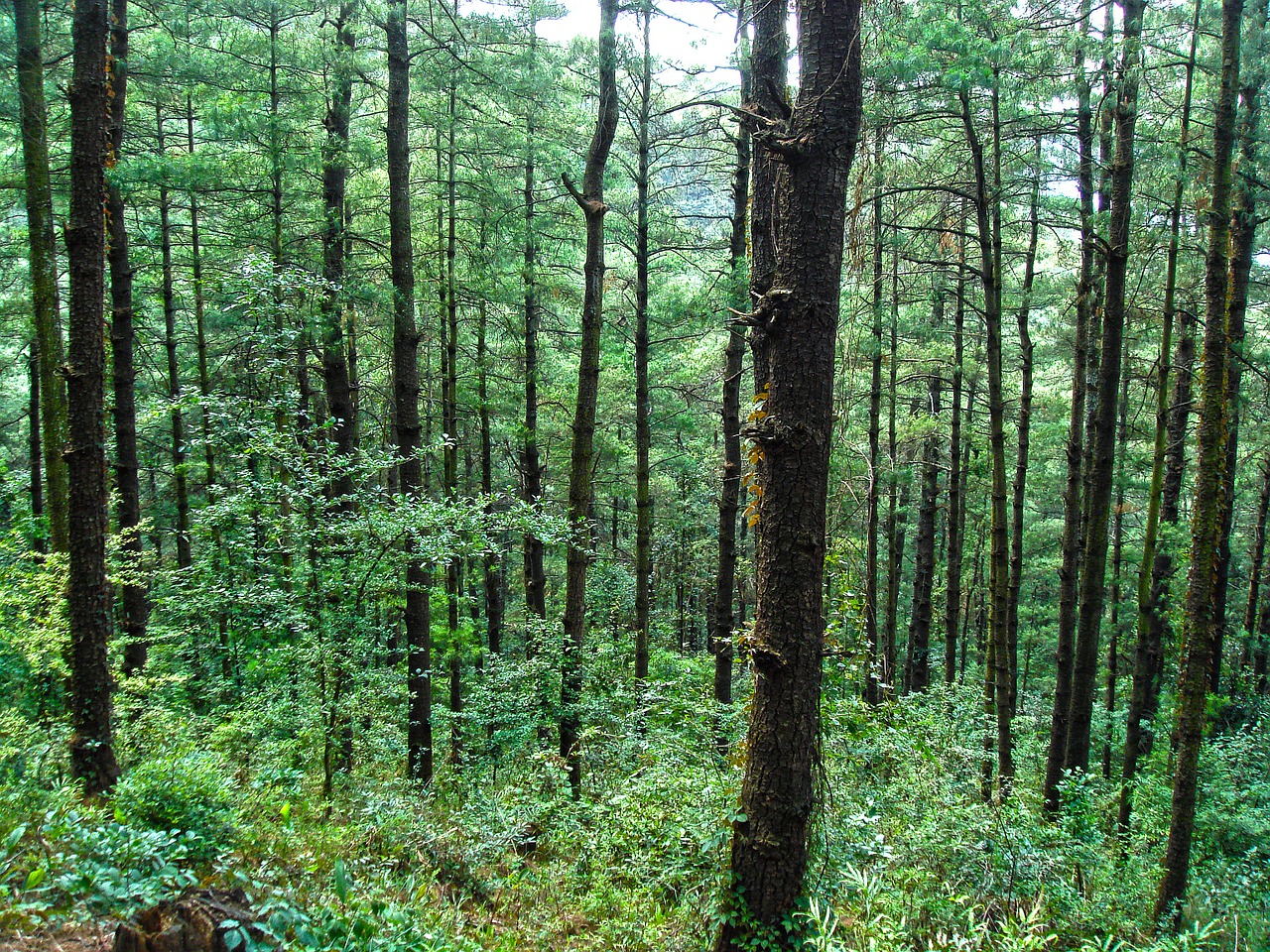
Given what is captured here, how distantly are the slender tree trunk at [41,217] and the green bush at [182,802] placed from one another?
3.01 m

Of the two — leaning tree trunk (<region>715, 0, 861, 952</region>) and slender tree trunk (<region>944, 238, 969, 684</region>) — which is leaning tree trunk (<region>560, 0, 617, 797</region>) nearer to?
leaning tree trunk (<region>715, 0, 861, 952</region>)

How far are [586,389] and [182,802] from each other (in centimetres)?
625

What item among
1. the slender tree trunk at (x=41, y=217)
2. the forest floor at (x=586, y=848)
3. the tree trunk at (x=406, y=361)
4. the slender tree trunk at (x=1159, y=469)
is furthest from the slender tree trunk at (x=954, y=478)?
the slender tree trunk at (x=41, y=217)

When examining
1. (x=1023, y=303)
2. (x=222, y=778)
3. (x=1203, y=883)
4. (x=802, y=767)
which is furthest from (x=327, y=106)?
Result: (x=1203, y=883)

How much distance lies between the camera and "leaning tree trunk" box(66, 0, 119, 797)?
182 inches

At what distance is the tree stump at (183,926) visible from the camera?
8.52ft

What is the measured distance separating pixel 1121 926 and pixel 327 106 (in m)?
13.5

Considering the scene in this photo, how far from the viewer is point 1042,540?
24.0 meters

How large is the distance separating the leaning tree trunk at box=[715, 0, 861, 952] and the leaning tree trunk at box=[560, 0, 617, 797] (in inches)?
188

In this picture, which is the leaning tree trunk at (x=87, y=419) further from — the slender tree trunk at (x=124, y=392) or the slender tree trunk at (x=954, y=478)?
the slender tree trunk at (x=954, y=478)

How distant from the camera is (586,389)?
30.0 feet

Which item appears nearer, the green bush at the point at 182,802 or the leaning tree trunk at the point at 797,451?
the leaning tree trunk at the point at 797,451

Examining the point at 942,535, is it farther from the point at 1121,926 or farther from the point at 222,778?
the point at 222,778

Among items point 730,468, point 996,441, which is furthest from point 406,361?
point 996,441
